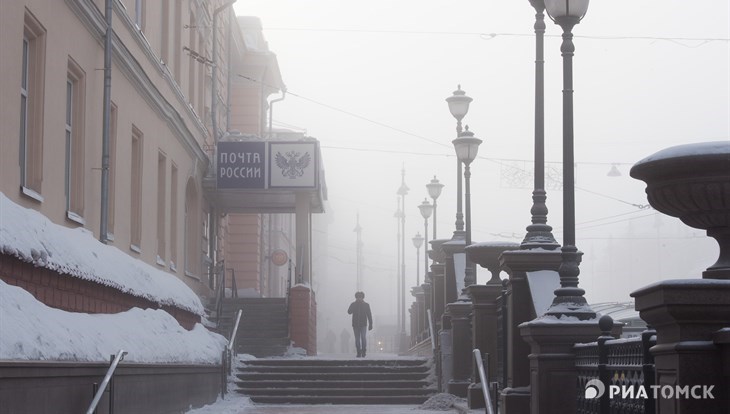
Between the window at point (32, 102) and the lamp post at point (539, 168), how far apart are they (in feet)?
18.6

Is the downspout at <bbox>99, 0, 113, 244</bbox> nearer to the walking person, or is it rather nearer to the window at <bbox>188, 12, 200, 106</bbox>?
the window at <bbox>188, 12, 200, 106</bbox>

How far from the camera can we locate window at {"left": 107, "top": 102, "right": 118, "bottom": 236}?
1811cm

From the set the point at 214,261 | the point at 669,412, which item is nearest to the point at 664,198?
the point at 669,412

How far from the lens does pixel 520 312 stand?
1205 centimetres

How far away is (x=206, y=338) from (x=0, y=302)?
38.4 ft

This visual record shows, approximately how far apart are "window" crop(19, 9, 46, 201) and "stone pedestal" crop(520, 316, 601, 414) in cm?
659

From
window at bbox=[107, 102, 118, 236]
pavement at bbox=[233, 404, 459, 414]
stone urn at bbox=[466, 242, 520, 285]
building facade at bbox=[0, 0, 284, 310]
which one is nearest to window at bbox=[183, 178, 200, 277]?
building facade at bbox=[0, 0, 284, 310]

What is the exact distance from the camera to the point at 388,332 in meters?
104

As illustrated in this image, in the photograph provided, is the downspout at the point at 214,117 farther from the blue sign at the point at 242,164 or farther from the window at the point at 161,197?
the window at the point at 161,197

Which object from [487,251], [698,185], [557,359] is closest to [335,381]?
[487,251]

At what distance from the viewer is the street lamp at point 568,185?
1002cm

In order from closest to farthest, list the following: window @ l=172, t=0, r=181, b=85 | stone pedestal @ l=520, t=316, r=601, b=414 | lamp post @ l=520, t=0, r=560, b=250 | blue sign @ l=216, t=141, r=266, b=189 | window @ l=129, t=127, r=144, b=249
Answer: stone pedestal @ l=520, t=316, r=601, b=414, lamp post @ l=520, t=0, r=560, b=250, window @ l=129, t=127, r=144, b=249, window @ l=172, t=0, r=181, b=85, blue sign @ l=216, t=141, r=266, b=189

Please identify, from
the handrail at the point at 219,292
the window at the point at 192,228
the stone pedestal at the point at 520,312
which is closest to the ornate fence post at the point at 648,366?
the stone pedestal at the point at 520,312

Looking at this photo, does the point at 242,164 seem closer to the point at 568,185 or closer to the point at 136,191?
the point at 136,191
